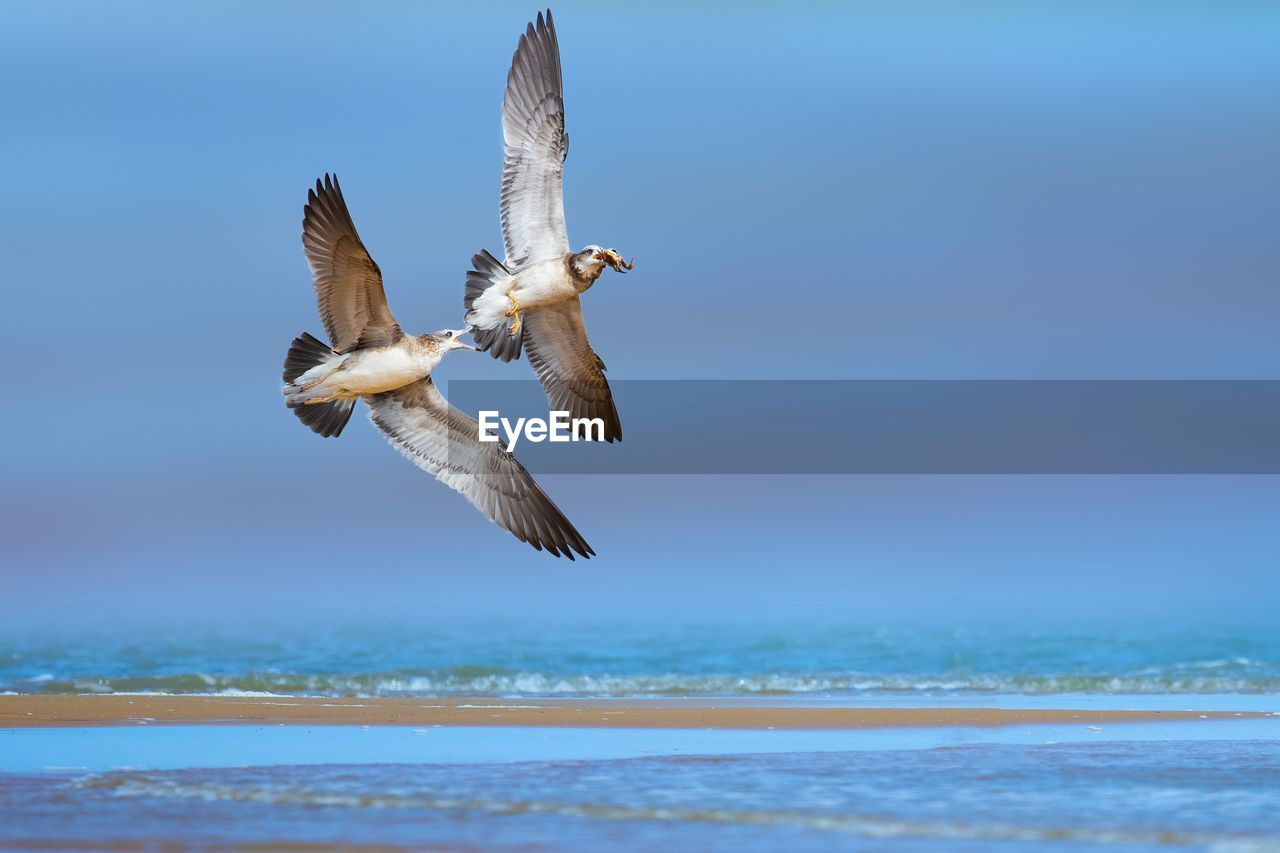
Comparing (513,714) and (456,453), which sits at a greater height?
(456,453)

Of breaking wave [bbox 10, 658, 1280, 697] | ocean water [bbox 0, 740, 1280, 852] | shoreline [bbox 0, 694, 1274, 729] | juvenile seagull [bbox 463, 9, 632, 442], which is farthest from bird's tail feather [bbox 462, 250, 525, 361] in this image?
breaking wave [bbox 10, 658, 1280, 697]

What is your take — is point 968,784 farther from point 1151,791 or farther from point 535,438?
point 535,438

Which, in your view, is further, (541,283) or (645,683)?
(645,683)

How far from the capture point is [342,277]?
1038 centimetres

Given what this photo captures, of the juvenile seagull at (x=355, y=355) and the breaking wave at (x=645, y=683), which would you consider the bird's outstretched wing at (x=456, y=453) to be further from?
the breaking wave at (x=645, y=683)

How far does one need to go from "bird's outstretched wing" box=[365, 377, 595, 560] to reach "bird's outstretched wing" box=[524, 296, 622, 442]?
193 centimetres

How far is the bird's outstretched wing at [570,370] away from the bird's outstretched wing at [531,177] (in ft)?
3.86

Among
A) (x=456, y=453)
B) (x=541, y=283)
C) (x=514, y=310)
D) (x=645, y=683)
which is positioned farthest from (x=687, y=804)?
(x=645, y=683)

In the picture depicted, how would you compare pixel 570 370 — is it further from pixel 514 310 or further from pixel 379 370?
pixel 379 370

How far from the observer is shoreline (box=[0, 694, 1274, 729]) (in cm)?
1235

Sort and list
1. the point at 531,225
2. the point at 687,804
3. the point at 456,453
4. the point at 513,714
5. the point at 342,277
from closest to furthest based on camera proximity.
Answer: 1. the point at 687,804
2. the point at 342,277
3. the point at 456,453
4. the point at 531,225
5. the point at 513,714

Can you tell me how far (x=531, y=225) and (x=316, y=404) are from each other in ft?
7.53

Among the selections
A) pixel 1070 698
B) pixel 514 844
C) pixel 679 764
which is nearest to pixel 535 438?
pixel 679 764

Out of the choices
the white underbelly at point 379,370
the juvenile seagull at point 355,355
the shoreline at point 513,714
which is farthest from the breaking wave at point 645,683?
the white underbelly at point 379,370
